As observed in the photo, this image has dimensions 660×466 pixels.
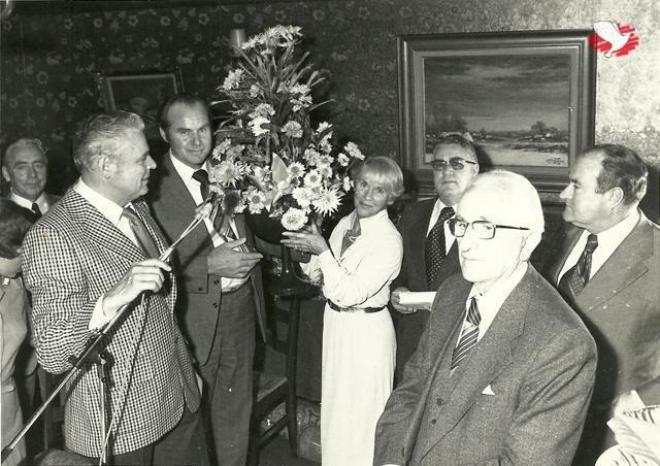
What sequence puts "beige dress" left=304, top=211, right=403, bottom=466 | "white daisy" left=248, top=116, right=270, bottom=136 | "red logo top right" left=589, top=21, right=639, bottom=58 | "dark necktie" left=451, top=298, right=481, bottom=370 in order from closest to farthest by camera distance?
"dark necktie" left=451, top=298, right=481, bottom=370 → "white daisy" left=248, top=116, right=270, bottom=136 → "beige dress" left=304, top=211, right=403, bottom=466 → "red logo top right" left=589, top=21, right=639, bottom=58

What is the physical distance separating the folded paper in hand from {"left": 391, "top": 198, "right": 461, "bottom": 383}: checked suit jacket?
0.25 meters

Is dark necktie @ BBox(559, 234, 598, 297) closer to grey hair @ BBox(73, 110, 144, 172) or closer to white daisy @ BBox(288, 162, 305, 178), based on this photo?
white daisy @ BBox(288, 162, 305, 178)

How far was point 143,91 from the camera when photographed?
5750mm

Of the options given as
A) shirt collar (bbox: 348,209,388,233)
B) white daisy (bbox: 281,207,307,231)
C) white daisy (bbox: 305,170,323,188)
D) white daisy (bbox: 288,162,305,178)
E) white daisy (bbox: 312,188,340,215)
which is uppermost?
white daisy (bbox: 288,162,305,178)

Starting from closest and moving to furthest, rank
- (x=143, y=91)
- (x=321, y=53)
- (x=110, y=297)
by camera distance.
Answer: (x=110, y=297) → (x=321, y=53) → (x=143, y=91)

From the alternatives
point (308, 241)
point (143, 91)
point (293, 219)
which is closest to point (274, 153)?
point (293, 219)

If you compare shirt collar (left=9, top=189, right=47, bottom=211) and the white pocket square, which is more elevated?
shirt collar (left=9, top=189, right=47, bottom=211)

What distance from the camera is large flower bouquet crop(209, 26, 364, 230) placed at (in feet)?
11.2

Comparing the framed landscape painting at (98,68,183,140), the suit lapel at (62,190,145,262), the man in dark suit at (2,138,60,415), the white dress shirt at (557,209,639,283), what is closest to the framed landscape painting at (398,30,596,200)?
the white dress shirt at (557,209,639,283)

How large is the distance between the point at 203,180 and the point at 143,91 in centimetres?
250

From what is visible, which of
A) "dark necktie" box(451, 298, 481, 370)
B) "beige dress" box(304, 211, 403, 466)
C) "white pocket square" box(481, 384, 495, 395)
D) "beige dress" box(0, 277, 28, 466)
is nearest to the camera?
"white pocket square" box(481, 384, 495, 395)

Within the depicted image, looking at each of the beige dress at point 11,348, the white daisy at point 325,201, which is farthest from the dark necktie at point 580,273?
the beige dress at point 11,348

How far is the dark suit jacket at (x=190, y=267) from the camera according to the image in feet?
11.5

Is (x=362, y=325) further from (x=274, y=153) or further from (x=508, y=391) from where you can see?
(x=508, y=391)
